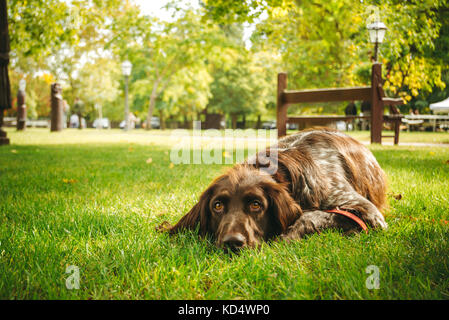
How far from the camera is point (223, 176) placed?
107 inches

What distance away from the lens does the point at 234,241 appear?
7.19 feet

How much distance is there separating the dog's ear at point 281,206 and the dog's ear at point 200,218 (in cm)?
45

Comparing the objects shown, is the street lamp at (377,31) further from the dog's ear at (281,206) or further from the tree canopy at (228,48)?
the dog's ear at (281,206)

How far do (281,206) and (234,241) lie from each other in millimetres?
521

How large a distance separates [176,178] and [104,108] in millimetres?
53851

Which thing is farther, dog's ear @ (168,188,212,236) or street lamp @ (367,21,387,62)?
street lamp @ (367,21,387,62)

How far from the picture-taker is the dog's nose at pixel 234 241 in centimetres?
219

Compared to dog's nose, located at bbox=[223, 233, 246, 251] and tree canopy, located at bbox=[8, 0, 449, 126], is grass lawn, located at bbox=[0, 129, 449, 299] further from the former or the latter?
tree canopy, located at bbox=[8, 0, 449, 126]

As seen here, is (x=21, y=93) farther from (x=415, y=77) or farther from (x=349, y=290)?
(x=349, y=290)

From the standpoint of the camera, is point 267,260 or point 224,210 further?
point 224,210

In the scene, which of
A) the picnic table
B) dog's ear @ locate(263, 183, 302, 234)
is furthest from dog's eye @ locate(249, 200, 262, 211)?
the picnic table

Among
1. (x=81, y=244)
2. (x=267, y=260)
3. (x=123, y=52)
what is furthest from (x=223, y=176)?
(x=123, y=52)

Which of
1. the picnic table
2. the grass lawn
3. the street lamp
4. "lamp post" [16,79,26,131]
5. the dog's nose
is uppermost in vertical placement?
the street lamp

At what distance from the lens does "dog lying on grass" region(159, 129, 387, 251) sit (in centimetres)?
241
